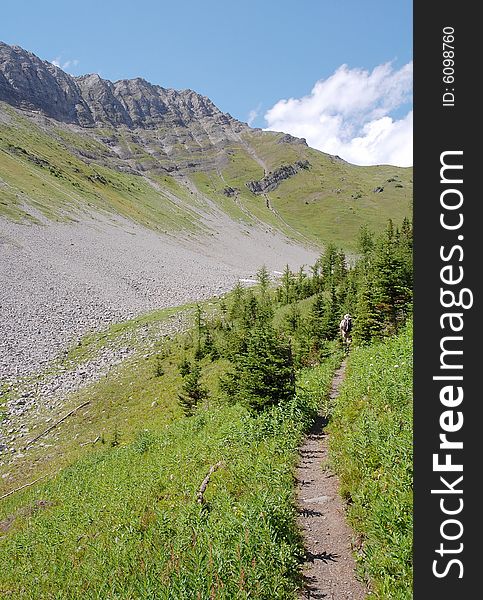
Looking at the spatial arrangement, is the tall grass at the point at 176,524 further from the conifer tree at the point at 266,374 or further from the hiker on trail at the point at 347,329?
the hiker on trail at the point at 347,329

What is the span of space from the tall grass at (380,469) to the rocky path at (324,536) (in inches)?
11.5

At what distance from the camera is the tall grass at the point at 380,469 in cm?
533

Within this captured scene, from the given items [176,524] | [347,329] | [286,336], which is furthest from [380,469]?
[286,336]

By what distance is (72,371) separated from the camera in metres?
36.0

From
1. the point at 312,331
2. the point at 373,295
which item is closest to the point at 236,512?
the point at 373,295

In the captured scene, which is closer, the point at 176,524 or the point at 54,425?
the point at 176,524

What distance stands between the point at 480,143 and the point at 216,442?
1135 cm

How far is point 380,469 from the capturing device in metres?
7.40

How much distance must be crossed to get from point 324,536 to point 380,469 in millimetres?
1623

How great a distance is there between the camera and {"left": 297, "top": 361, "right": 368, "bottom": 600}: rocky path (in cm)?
585

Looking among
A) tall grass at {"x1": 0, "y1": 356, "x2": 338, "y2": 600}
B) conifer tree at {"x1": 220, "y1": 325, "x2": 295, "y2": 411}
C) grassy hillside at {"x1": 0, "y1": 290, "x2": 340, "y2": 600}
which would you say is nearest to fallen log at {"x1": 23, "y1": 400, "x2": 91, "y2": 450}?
grassy hillside at {"x1": 0, "y1": 290, "x2": 340, "y2": 600}

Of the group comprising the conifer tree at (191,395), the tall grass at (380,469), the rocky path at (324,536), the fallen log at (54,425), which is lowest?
the fallen log at (54,425)

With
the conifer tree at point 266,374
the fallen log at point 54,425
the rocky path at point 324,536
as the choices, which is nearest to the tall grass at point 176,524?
the rocky path at point 324,536

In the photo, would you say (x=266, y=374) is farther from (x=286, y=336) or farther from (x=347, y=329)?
(x=286, y=336)
